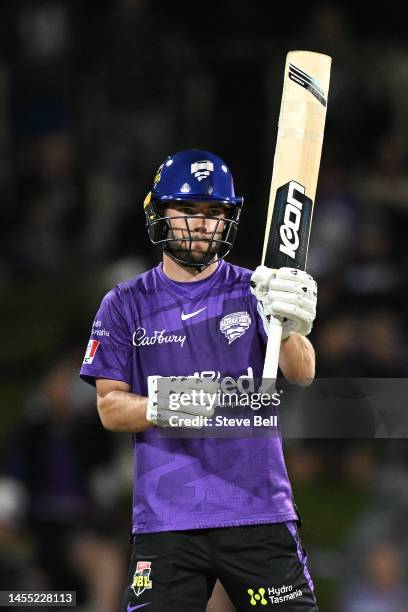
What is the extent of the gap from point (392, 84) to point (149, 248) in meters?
2.31

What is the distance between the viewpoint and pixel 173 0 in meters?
8.30

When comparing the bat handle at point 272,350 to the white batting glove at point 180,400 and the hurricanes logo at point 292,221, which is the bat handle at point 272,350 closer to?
the white batting glove at point 180,400

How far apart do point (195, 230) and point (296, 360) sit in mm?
465

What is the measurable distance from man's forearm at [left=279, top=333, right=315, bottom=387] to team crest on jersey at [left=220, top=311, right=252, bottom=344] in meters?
0.15

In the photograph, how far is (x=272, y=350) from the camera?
3.12m

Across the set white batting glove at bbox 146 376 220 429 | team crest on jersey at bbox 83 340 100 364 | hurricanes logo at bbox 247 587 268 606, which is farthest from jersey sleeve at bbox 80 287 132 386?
hurricanes logo at bbox 247 587 268 606

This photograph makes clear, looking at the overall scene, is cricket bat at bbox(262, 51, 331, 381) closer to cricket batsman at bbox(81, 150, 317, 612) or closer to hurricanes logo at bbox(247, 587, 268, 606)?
cricket batsman at bbox(81, 150, 317, 612)

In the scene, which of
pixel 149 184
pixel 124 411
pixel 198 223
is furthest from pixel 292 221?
pixel 149 184

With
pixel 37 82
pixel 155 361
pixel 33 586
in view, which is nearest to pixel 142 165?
pixel 37 82

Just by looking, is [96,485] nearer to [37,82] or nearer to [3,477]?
[3,477]

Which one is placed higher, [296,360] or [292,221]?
[292,221]

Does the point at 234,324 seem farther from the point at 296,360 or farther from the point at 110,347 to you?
the point at 110,347

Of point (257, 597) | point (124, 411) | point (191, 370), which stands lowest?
point (257, 597)

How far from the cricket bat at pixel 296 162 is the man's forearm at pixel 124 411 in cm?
53
